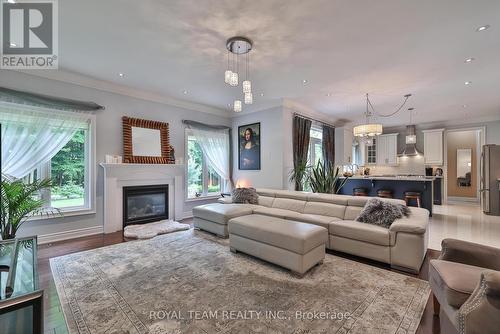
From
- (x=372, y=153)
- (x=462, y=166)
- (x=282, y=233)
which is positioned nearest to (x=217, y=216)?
(x=282, y=233)

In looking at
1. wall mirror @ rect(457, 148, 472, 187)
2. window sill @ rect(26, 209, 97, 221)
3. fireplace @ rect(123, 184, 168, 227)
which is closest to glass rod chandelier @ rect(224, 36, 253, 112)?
fireplace @ rect(123, 184, 168, 227)

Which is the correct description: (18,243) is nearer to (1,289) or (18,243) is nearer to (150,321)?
(1,289)

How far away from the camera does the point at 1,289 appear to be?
A: 148 cm

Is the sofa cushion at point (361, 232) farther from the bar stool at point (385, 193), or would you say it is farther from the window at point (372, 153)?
the window at point (372, 153)

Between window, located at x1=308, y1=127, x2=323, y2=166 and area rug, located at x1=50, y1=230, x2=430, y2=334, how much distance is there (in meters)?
4.39

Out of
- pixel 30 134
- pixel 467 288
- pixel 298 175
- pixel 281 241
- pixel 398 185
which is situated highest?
pixel 30 134

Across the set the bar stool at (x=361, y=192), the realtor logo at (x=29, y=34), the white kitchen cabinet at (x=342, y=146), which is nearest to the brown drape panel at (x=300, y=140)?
the bar stool at (x=361, y=192)

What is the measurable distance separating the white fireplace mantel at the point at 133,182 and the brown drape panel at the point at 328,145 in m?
4.55

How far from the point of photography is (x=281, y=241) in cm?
269

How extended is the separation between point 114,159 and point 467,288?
521 cm

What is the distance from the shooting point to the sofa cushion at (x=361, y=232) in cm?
289

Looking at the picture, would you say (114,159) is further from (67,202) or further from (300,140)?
(300,140)

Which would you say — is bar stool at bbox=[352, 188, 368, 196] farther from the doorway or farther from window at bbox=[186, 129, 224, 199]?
the doorway

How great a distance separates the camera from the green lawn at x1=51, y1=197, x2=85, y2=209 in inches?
156
